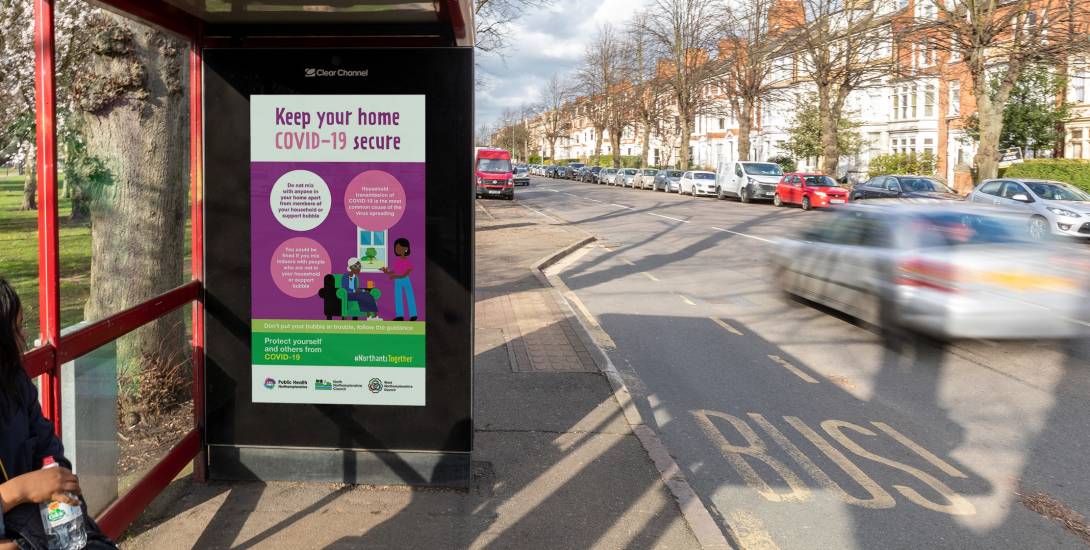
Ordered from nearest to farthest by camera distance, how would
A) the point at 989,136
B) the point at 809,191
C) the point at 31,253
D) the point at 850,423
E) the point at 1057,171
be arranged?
the point at 31,253, the point at 850,423, the point at 989,136, the point at 1057,171, the point at 809,191

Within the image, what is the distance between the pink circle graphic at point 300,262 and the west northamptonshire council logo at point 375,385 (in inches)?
23.2

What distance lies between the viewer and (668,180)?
5419cm

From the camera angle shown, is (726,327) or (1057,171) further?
(1057,171)

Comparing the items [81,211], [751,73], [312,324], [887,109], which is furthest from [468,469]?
[887,109]

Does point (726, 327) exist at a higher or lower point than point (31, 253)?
lower

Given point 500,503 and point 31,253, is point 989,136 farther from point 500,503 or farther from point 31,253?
point 31,253

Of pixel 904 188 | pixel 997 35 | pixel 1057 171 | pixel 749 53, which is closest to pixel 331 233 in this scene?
pixel 904 188

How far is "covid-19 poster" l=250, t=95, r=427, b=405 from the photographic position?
4.84 metres

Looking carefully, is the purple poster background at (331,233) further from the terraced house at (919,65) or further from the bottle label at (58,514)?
the terraced house at (919,65)

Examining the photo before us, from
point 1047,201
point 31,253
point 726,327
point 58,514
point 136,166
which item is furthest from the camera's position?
point 1047,201

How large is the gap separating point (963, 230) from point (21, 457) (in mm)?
9154

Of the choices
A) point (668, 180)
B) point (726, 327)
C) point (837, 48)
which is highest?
point (837, 48)

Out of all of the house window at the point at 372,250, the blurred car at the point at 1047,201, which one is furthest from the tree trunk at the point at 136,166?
the blurred car at the point at 1047,201

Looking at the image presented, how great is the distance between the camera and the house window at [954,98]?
156 ft
